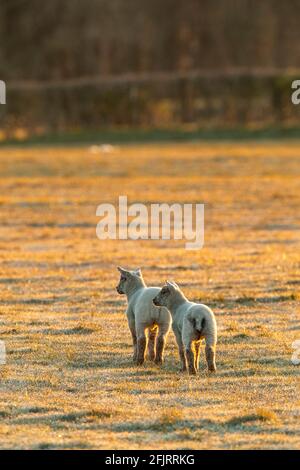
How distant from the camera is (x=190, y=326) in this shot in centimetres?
1039

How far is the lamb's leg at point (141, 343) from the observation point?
11062 millimetres

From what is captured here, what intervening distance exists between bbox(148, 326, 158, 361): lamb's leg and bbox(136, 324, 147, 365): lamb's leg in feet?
0.46

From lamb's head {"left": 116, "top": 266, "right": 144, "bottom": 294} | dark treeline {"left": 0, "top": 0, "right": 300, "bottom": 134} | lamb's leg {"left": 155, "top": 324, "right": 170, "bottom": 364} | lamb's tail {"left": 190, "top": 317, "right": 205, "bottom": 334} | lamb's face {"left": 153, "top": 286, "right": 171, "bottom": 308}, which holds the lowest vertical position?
lamb's leg {"left": 155, "top": 324, "right": 170, "bottom": 364}

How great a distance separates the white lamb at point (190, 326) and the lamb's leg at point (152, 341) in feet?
1.42

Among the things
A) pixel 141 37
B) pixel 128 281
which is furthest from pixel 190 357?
pixel 141 37

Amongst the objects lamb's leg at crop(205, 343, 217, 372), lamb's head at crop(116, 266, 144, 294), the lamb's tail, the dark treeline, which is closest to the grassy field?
lamb's leg at crop(205, 343, 217, 372)

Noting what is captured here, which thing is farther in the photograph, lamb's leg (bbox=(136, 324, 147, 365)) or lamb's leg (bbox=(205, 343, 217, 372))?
lamb's leg (bbox=(136, 324, 147, 365))

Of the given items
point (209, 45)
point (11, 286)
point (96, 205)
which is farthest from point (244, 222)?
point (209, 45)

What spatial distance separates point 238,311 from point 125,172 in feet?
66.1

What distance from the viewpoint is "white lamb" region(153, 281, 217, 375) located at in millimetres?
10359

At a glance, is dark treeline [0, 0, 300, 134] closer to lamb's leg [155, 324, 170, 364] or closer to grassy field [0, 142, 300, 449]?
grassy field [0, 142, 300, 449]

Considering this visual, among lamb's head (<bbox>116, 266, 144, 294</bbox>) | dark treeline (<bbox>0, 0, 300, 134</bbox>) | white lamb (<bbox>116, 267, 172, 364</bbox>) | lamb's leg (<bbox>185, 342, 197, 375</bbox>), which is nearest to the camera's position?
lamb's leg (<bbox>185, 342, 197, 375</bbox>)

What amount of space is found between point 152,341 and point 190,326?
3.33 feet
